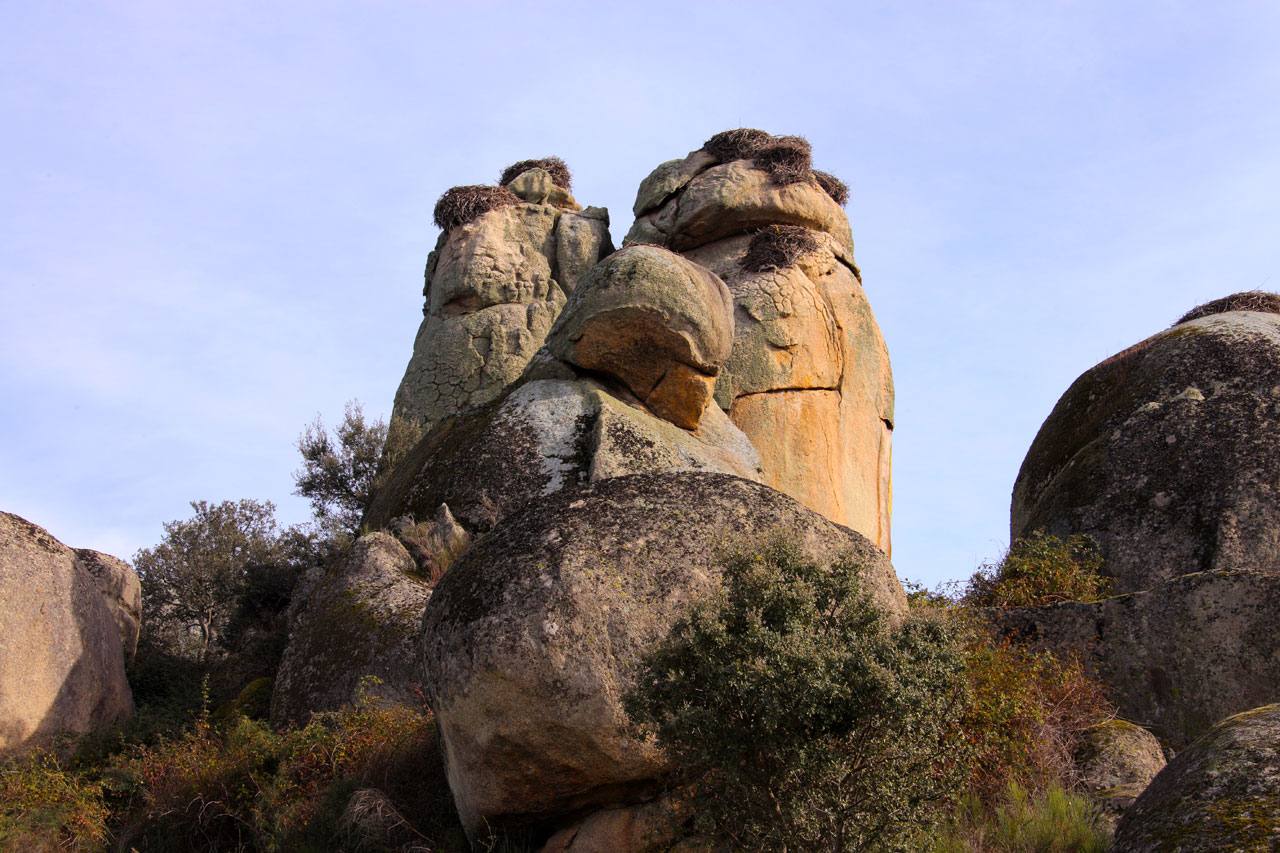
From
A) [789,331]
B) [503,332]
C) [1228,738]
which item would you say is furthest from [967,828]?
[503,332]

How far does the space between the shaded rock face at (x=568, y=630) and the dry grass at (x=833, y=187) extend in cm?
1731

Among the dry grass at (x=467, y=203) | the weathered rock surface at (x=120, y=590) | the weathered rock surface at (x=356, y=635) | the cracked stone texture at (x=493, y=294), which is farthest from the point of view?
the dry grass at (x=467, y=203)

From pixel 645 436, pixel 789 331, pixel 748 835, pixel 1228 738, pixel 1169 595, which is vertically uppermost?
pixel 789 331

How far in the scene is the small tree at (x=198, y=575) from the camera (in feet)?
68.3

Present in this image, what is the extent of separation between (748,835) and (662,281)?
919 cm

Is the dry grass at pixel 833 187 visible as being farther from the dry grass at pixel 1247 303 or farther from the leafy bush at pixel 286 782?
the leafy bush at pixel 286 782

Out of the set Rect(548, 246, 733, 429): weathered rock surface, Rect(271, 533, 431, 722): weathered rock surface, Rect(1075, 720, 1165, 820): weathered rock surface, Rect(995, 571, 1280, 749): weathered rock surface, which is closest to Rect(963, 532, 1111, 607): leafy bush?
Rect(995, 571, 1280, 749): weathered rock surface

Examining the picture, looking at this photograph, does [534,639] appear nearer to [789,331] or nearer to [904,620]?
[904,620]

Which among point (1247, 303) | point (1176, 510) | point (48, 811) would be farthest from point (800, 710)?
point (1247, 303)

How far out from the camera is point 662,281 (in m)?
16.3

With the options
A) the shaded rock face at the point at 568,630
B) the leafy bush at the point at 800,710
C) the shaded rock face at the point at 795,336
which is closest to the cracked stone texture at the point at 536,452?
the shaded rock face at the point at 568,630

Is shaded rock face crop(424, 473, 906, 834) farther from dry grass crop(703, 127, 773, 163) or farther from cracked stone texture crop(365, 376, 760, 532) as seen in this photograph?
dry grass crop(703, 127, 773, 163)

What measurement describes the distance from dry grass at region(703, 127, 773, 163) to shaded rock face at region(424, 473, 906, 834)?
1663 centimetres

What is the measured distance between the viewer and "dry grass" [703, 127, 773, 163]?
25391 millimetres
